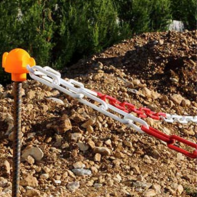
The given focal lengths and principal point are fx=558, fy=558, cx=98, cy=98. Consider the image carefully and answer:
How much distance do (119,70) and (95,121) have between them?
5.18 feet

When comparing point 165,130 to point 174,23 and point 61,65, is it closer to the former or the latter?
point 61,65

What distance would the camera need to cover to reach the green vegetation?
6.71 metres

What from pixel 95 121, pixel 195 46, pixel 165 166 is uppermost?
pixel 195 46

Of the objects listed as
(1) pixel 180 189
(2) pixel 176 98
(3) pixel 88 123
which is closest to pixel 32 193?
(3) pixel 88 123

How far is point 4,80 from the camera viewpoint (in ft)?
22.0

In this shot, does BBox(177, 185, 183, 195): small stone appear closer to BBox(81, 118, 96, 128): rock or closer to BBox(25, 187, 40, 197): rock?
BBox(81, 118, 96, 128): rock

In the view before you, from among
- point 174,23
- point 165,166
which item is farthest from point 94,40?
point 165,166

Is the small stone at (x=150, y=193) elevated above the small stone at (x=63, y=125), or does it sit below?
below

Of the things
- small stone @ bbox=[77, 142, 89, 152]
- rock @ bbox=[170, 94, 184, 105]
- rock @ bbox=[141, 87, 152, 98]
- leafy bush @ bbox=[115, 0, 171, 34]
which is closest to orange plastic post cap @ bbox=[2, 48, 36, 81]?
small stone @ bbox=[77, 142, 89, 152]

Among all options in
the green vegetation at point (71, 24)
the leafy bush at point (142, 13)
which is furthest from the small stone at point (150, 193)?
the leafy bush at point (142, 13)

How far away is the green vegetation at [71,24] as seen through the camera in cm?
671

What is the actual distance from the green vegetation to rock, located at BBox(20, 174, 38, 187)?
9.24ft

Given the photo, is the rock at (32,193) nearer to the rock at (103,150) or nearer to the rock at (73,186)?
the rock at (73,186)

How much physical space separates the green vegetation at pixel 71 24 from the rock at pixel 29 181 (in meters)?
2.82
